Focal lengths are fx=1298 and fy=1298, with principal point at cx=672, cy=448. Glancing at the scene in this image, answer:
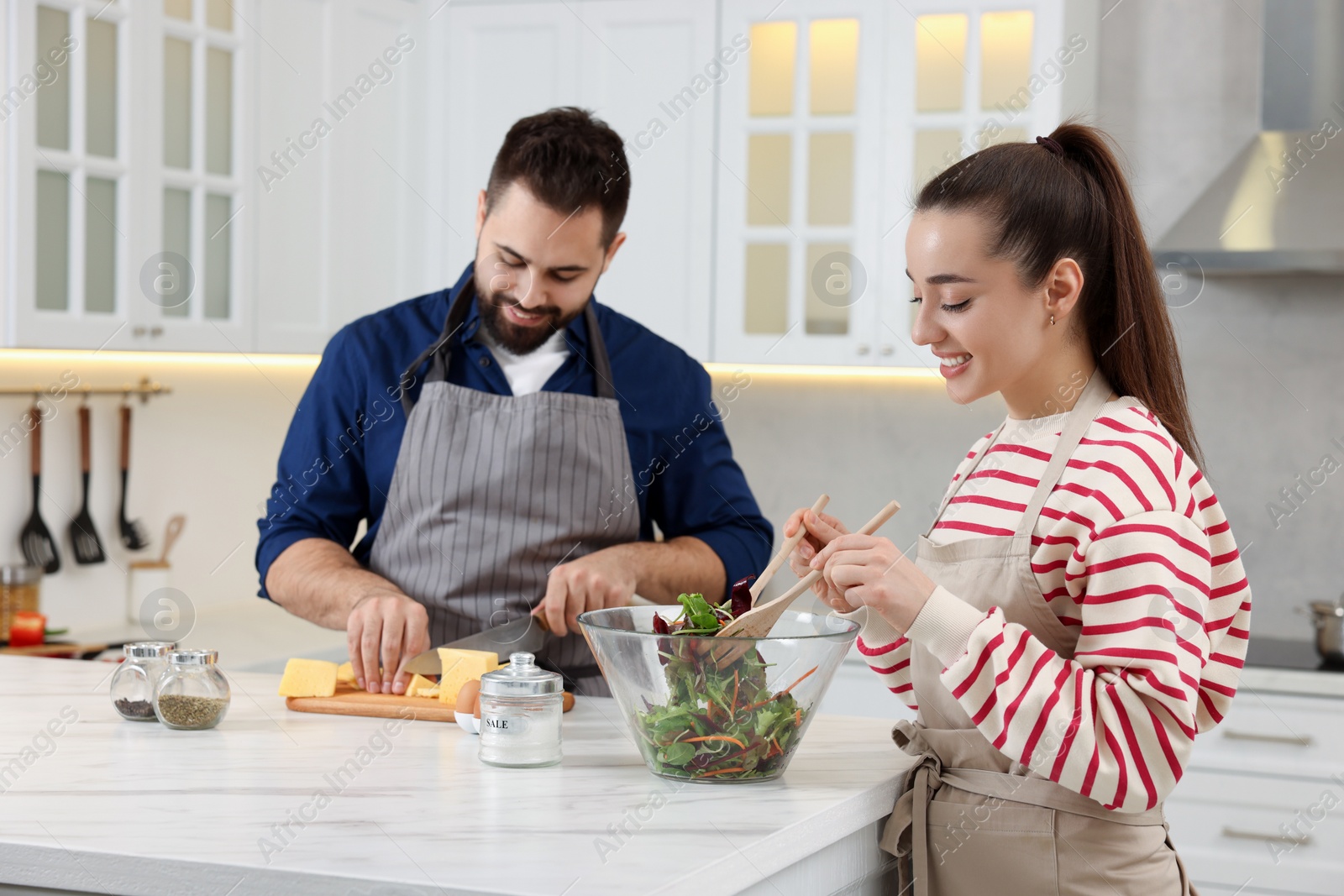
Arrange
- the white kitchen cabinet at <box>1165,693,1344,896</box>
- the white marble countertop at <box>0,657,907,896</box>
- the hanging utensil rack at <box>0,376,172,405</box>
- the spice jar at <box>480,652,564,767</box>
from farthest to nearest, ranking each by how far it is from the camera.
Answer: the hanging utensil rack at <box>0,376,172,405</box> → the white kitchen cabinet at <box>1165,693,1344,896</box> → the spice jar at <box>480,652,564,767</box> → the white marble countertop at <box>0,657,907,896</box>

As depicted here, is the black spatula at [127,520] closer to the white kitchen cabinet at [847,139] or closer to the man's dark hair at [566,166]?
the white kitchen cabinet at [847,139]

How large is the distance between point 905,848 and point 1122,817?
0.19 meters

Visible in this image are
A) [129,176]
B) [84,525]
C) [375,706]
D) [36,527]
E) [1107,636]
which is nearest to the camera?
[1107,636]

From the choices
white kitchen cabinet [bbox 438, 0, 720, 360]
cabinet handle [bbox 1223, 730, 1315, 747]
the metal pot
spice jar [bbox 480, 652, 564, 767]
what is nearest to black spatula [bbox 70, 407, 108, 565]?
white kitchen cabinet [bbox 438, 0, 720, 360]

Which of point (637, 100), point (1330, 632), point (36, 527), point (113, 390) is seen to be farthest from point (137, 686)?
point (1330, 632)

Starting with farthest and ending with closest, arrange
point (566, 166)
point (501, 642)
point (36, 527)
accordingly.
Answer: point (36, 527) < point (566, 166) < point (501, 642)

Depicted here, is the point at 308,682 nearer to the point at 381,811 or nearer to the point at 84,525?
the point at 381,811

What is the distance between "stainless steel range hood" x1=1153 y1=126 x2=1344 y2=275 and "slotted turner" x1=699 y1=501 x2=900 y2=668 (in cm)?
188

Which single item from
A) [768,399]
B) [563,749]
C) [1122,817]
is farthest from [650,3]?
[1122,817]

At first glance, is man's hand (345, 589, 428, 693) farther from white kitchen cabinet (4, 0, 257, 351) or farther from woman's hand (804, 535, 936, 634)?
white kitchen cabinet (4, 0, 257, 351)

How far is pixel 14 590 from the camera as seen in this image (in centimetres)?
266

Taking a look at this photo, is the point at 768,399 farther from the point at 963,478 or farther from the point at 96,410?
the point at 963,478

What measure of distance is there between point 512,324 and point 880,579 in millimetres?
843

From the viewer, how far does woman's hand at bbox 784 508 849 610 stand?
1.18 metres
